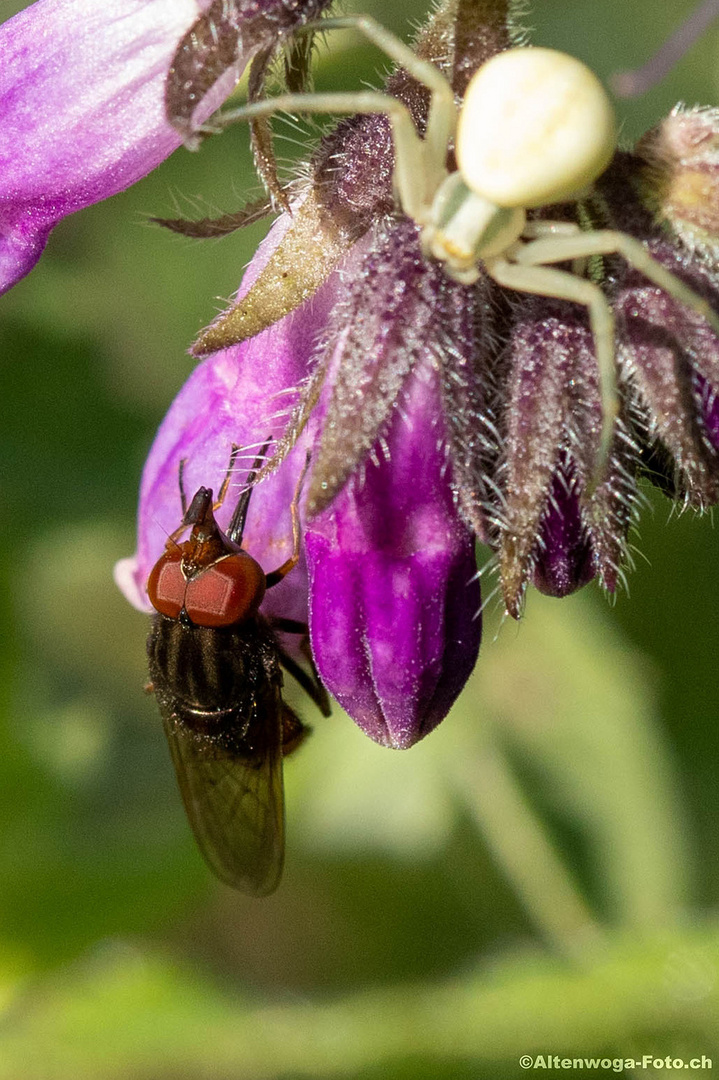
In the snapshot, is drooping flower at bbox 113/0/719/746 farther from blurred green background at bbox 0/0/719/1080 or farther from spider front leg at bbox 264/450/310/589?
blurred green background at bbox 0/0/719/1080

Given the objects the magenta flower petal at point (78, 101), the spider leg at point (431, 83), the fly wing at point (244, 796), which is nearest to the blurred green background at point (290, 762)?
the fly wing at point (244, 796)

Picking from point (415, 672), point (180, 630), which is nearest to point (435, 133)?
point (415, 672)

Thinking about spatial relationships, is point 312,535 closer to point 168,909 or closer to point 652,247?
point 652,247

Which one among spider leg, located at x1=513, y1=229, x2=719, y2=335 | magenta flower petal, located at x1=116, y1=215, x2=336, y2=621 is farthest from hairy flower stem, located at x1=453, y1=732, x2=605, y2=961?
spider leg, located at x1=513, y1=229, x2=719, y2=335

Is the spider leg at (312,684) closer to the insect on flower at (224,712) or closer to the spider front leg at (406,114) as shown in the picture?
the insect on flower at (224,712)

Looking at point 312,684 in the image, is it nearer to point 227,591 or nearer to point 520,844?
point 227,591

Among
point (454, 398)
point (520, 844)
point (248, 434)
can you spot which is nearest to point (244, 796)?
point (248, 434)
